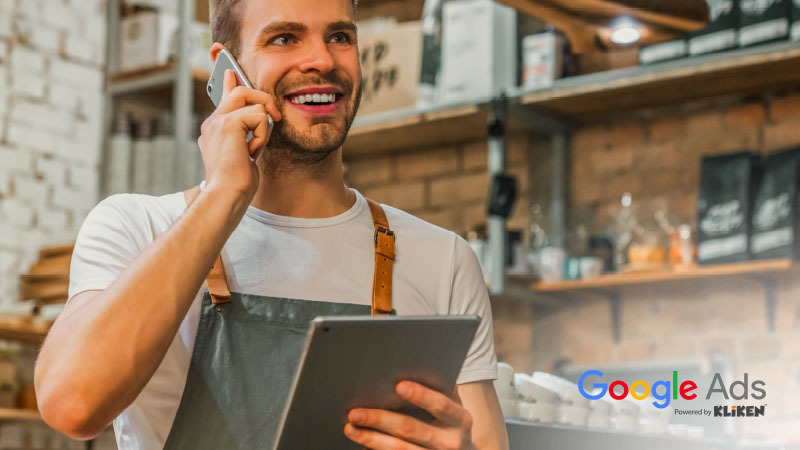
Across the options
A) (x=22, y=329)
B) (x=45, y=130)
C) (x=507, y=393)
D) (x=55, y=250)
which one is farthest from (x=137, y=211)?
(x=45, y=130)

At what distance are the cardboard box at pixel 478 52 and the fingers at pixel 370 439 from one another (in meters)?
2.34

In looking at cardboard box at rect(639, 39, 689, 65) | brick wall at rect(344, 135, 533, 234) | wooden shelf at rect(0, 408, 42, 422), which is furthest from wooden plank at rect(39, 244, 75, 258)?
cardboard box at rect(639, 39, 689, 65)

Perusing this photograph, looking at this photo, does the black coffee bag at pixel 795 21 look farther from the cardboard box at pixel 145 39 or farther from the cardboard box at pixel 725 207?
the cardboard box at pixel 145 39

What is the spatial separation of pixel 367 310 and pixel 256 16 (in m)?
0.46

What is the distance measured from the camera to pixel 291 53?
1445 mm

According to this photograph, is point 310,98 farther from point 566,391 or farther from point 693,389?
point 693,389

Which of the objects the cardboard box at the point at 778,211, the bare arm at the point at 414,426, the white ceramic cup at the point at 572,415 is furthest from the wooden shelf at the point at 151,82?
the bare arm at the point at 414,426

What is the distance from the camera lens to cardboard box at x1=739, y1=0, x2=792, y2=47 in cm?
295

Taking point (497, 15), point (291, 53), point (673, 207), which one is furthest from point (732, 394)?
point (291, 53)

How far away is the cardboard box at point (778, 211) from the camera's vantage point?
2.92 meters

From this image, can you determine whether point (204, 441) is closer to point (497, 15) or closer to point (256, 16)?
point (256, 16)

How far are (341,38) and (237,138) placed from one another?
10.3 inches

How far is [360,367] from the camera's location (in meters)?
1.09

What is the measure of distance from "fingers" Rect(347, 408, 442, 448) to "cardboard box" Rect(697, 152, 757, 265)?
2081 mm
